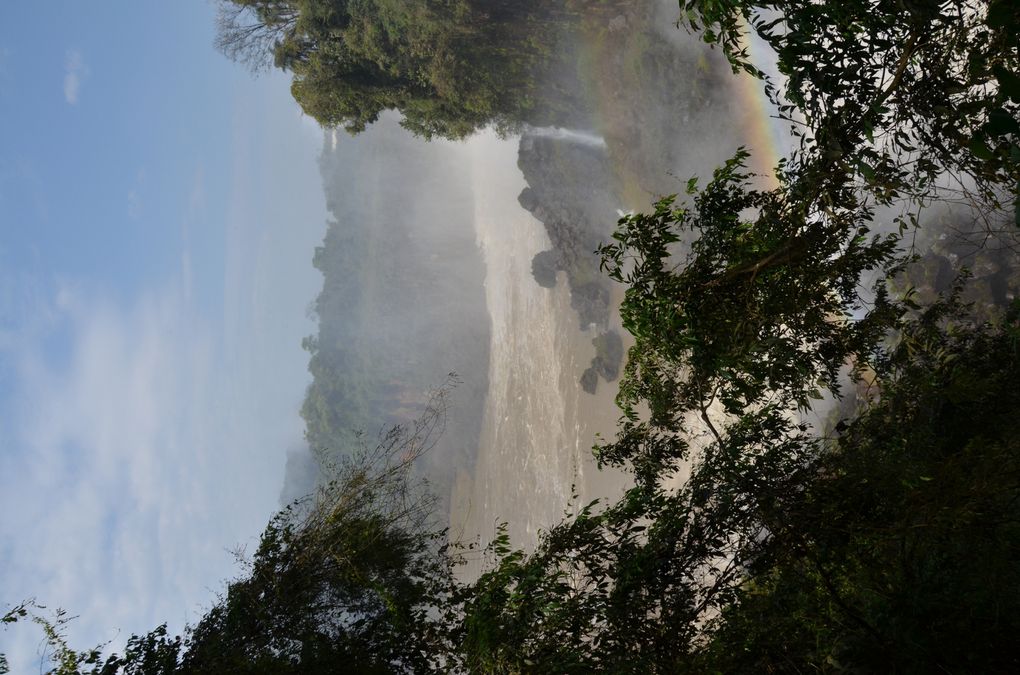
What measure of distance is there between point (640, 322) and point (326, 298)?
48.7 meters

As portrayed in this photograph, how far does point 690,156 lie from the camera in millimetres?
22234

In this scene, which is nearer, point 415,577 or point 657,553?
point 657,553

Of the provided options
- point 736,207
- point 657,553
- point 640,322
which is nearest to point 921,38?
point 736,207

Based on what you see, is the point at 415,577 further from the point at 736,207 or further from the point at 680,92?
the point at 680,92

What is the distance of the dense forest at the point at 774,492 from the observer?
18.5 feet

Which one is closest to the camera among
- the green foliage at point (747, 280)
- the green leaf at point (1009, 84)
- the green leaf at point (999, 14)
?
the green leaf at point (1009, 84)

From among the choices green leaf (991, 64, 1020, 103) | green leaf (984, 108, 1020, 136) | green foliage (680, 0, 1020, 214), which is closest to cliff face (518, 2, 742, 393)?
green foliage (680, 0, 1020, 214)

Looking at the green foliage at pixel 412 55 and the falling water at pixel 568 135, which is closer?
the green foliage at pixel 412 55

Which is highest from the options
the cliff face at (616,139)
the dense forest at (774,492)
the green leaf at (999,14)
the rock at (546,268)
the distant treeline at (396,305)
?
the distant treeline at (396,305)

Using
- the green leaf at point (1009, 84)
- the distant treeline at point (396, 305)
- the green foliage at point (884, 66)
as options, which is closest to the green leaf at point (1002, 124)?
the green leaf at point (1009, 84)

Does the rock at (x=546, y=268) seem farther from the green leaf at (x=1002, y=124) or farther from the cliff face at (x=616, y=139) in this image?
the green leaf at (x=1002, y=124)

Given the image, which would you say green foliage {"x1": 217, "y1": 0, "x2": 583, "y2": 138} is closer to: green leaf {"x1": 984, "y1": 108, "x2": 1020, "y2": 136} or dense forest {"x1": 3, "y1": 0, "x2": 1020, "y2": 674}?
dense forest {"x1": 3, "y1": 0, "x2": 1020, "y2": 674}

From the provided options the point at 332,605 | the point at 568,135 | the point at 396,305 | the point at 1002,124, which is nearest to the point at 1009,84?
the point at 1002,124

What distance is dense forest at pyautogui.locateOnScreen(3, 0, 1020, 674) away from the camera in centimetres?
A: 564
